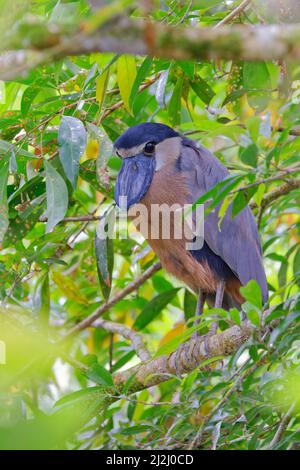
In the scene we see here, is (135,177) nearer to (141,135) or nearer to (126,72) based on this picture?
(141,135)

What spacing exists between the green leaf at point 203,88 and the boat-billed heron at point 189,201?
32cm

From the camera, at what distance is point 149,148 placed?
3.08 meters

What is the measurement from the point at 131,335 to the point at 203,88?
1.16 meters

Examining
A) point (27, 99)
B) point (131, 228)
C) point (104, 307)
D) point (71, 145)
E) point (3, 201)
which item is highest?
point (27, 99)

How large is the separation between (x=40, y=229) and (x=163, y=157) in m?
0.68

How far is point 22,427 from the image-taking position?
3.16ft

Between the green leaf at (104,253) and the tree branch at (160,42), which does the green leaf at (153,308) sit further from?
the tree branch at (160,42)

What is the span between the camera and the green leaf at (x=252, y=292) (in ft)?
5.47

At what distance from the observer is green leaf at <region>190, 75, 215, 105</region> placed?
2.74 metres

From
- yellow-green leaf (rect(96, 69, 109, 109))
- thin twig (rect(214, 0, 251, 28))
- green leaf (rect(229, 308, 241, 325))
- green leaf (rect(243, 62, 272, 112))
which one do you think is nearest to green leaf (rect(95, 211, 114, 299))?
yellow-green leaf (rect(96, 69, 109, 109))

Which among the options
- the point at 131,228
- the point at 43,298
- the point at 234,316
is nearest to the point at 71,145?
the point at 234,316

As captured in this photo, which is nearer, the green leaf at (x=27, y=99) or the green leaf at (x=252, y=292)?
the green leaf at (x=252, y=292)

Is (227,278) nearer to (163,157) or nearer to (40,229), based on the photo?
(163,157)

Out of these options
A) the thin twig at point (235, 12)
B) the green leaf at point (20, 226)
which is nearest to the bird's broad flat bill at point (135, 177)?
the green leaf at point (20, 226)
